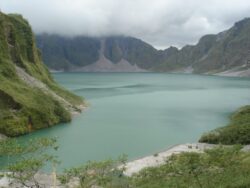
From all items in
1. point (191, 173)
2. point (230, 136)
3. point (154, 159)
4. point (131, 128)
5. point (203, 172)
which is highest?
point (191, 173)

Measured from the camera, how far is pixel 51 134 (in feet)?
253

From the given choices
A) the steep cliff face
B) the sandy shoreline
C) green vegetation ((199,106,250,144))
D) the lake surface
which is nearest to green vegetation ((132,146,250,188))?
the sandy shoreline

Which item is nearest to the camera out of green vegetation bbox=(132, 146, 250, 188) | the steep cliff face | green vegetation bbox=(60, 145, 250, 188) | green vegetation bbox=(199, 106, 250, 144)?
green vegetation bbox=(60, 145, 250, 188)

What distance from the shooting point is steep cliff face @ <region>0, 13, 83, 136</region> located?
260ft

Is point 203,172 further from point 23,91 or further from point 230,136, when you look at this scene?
point 23,91

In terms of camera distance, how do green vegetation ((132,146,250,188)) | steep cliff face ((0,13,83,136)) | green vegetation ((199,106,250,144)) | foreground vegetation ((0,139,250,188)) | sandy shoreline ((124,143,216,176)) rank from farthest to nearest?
steep cliff face ((0,13,83,136)), green vegetation ((199,106,250,144)), sandy shoreline ((124,143,216,176)), green vegetation ((132,146,250,188)), foreground vegetation ((0,139,250,188))

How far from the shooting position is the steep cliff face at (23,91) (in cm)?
7938

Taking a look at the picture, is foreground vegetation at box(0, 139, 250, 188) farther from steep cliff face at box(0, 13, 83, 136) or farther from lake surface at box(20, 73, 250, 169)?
steep cliff face at box(0, 13, 83, 136)

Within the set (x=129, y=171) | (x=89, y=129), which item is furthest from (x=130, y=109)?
(x=129, y=171)

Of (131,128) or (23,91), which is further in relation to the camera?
(23,91)

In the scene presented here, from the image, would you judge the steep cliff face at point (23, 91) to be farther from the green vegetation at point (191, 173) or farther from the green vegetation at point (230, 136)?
the green vegetation at point (191, 173)

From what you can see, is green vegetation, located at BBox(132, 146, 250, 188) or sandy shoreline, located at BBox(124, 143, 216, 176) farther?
sandy shoreline, located at BBox(124, 143, 216, 176)

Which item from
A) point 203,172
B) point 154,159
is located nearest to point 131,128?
point 154,159

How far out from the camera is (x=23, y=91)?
9019 cm
